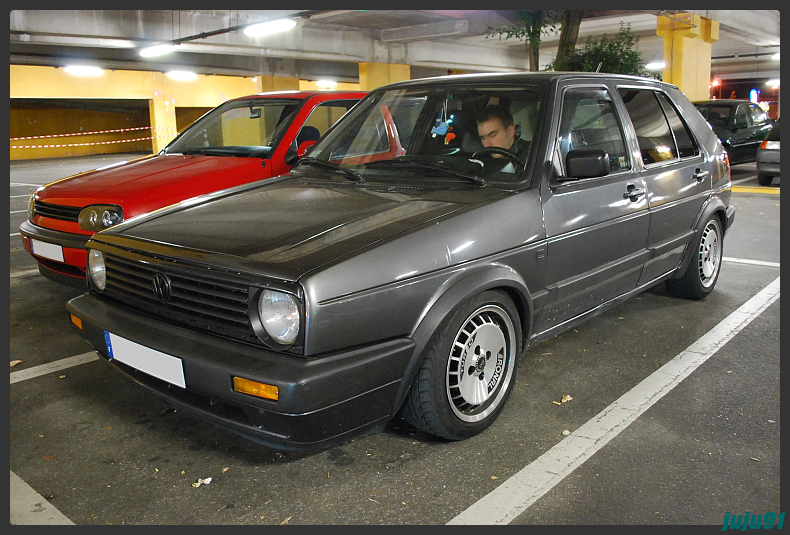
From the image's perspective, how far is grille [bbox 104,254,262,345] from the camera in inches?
98.5

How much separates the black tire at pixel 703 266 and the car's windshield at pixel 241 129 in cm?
348

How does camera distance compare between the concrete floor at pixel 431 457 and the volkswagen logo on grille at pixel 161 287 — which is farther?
the volkswagen logo on grille at pixel 161 287

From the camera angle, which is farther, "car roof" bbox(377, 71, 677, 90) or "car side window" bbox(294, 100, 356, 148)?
"car side window" bbox(294, 100, 356, 148)

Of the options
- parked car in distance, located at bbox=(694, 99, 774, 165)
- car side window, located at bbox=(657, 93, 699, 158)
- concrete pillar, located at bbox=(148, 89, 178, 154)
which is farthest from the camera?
concrete pillar, located at bbox=(148, 89, 178, 154)

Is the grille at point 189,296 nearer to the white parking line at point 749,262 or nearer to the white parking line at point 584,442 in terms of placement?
the white parking line at point 584,442

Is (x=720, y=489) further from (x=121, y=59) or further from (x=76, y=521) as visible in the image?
(x=121, y=59)

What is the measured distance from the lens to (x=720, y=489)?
257 cm

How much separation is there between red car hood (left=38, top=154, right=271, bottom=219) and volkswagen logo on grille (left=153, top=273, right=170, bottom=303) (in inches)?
84.4

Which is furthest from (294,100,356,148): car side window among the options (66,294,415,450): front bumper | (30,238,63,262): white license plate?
(66,294,415,450): front bumper

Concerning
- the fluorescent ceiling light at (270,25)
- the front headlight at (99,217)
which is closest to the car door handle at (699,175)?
the front headlight at (99,217)

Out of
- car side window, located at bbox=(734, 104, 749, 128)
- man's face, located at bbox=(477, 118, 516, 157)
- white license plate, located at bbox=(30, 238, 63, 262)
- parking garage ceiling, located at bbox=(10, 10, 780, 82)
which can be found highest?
parking garage ceiling, located at bbox=(10, 10, 780, 82)

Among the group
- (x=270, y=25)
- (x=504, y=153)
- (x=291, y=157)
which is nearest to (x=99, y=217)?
(x=291, y=157)

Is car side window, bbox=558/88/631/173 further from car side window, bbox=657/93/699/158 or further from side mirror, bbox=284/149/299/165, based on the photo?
side mirror, bbox=284/149/299/165

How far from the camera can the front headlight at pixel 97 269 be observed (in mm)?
3121
